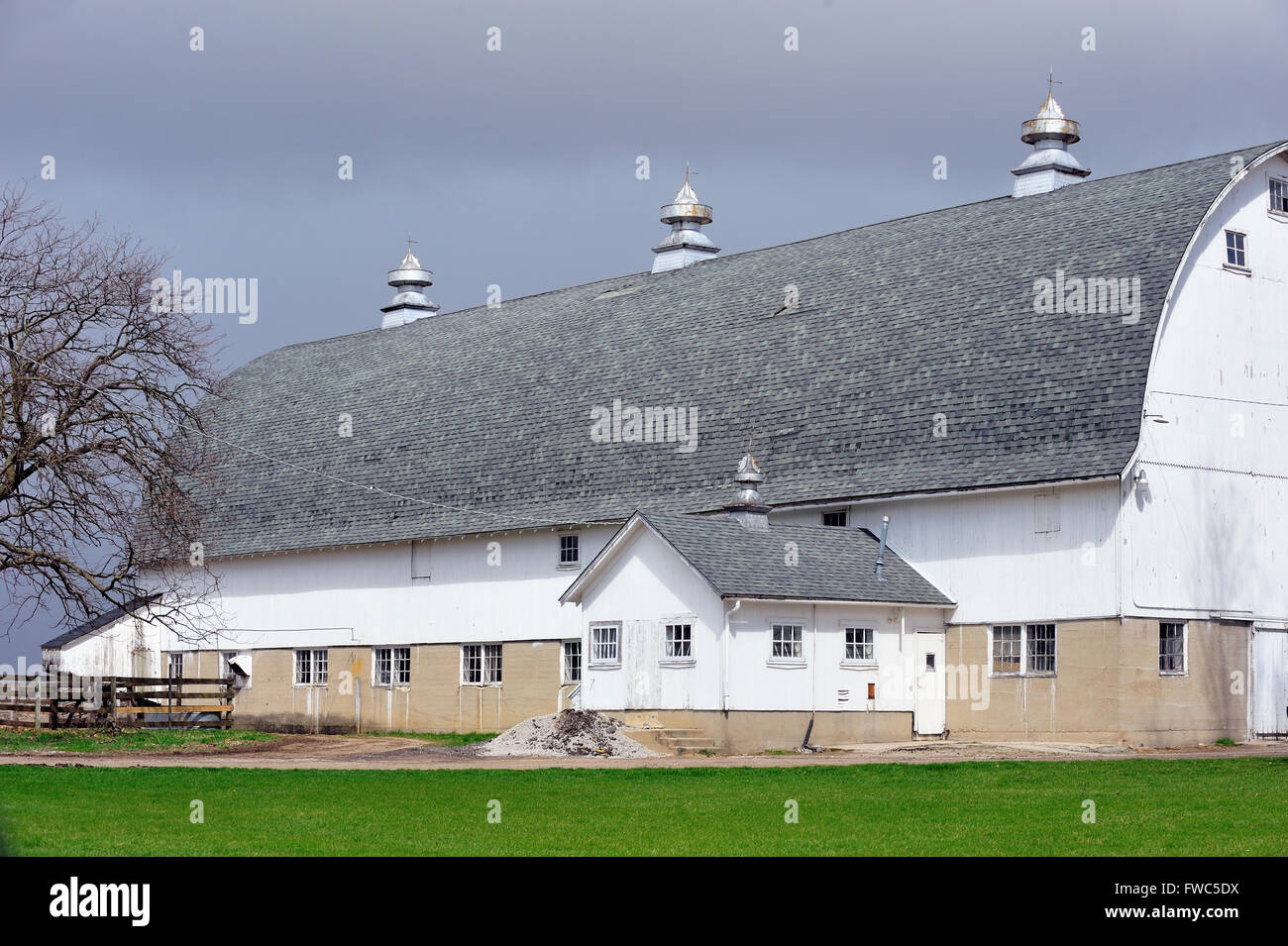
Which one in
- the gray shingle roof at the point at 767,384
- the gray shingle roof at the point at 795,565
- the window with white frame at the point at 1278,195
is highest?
the window with white frame at the point at 1278,195

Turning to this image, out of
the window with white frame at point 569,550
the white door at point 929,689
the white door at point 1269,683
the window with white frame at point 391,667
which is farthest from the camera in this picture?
the window with white frame at point 391,667

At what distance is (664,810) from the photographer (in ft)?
61.5

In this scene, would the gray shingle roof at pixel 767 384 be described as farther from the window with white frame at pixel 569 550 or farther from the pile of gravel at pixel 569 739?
the pile of gravel at pixel 569 739

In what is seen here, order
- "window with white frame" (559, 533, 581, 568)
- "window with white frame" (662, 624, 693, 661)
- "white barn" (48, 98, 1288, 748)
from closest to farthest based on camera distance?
"white barn" (48, 98, 1288, 748) < "window with white frame" (662, 624, 693, 661) < "window with white frame" (559, 533, 581, 568)

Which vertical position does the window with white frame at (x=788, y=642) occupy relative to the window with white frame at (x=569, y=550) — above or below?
below

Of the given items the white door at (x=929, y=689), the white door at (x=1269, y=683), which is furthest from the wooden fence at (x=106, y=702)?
the white door at (x=1269, y=683)

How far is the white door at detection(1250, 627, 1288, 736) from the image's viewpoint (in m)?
33.6

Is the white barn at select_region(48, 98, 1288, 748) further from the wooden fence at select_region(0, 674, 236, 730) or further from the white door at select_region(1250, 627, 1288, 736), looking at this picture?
the wooden fence at select_region(0, 674, 236, 730)

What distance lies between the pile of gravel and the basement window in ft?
6.55

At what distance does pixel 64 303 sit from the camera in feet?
109

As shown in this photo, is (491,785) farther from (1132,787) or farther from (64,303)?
(64,303)

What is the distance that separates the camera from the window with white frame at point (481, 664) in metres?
41.2

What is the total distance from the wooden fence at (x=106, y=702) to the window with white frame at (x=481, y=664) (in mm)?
6376

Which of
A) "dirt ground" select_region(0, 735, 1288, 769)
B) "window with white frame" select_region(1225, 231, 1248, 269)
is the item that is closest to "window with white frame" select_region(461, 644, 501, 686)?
"dirt ground" select_region(0, 735, 1288, 769)
